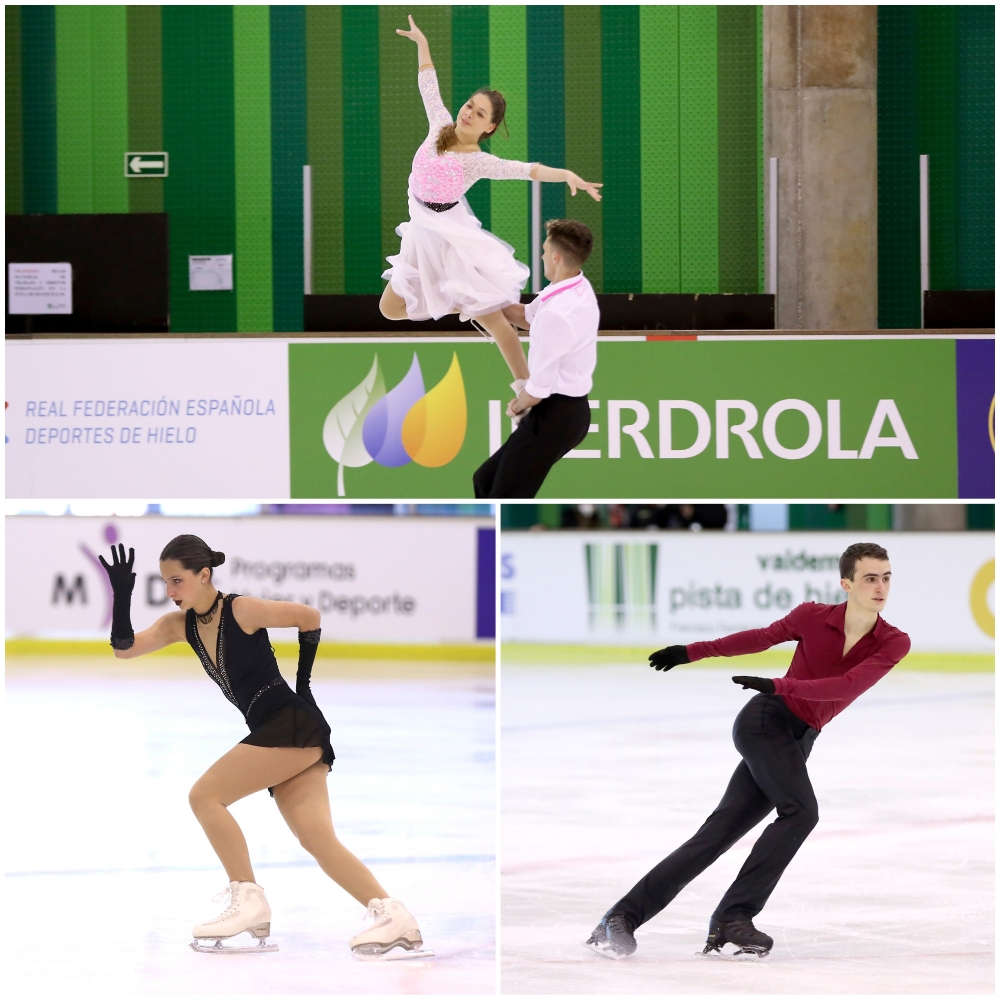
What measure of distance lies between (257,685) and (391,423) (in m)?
7.07

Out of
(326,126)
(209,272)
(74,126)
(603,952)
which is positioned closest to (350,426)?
(209,272)

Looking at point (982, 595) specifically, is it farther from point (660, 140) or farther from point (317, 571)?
point (317, 571)

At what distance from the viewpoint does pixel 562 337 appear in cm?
402

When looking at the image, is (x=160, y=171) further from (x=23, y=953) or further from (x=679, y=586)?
(x=23, y=953)

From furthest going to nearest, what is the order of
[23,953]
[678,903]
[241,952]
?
[678,903], [23,953], [241,952]

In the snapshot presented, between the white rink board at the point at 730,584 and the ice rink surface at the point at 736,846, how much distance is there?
485 mm

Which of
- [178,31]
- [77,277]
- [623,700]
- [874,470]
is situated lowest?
[623,700]

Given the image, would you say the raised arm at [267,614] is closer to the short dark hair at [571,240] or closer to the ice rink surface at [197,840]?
the ice rink surface at [197,840]

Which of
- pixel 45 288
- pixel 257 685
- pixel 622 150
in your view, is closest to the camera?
pixel 257 685

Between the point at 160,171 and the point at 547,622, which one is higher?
the point at 160,171

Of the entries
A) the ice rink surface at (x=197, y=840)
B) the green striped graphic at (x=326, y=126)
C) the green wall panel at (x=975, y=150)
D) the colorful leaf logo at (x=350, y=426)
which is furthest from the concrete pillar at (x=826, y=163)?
the ice rink surface at (x=197, y=840)

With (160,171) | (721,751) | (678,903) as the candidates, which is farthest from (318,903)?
(160,171)

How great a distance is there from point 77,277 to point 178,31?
4391mm

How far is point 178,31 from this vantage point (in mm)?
14844
